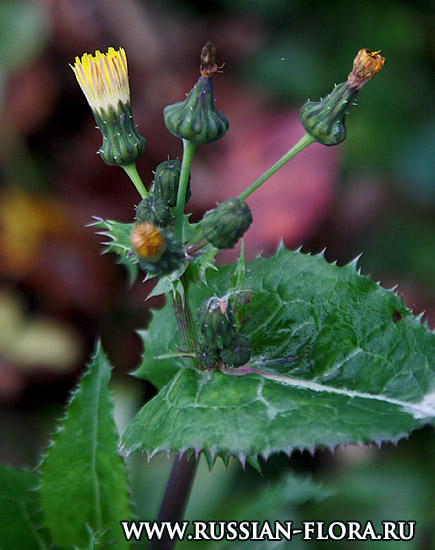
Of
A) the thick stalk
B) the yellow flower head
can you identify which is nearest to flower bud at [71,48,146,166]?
the yellow flower head

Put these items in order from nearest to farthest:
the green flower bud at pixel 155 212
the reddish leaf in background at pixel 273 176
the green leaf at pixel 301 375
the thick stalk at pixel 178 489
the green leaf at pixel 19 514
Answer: the green leaf at pixel 301 375 < the green flower bud at pixel 155 212 < the thick stalk at pixel 178 489 < the green leaf at pixel 19 514 < the reddish leaf in background at pixel 273 176

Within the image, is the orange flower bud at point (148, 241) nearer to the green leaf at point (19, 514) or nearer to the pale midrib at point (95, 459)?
the pale midrib at point (95, 459)

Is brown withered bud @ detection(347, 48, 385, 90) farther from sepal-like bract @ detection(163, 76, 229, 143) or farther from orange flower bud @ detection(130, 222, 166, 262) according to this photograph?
orange flower bud @ detection(130, 222, 166, 262)

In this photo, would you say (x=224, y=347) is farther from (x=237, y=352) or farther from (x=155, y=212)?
(x=155, y=212)

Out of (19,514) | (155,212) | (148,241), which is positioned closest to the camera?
(148,241)

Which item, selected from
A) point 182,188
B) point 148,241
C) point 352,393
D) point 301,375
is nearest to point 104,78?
point 182,188

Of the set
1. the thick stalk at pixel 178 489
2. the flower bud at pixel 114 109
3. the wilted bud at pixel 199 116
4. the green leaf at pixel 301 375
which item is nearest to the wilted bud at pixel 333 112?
the wilted bud at pixel 199 116
